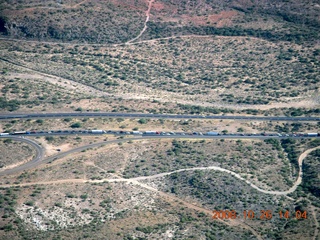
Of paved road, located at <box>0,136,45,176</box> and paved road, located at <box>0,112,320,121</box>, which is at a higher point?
paved road, located at <box>0,112,320,121</box>

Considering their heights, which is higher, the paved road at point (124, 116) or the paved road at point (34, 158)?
the paved road at point (124, 116)
